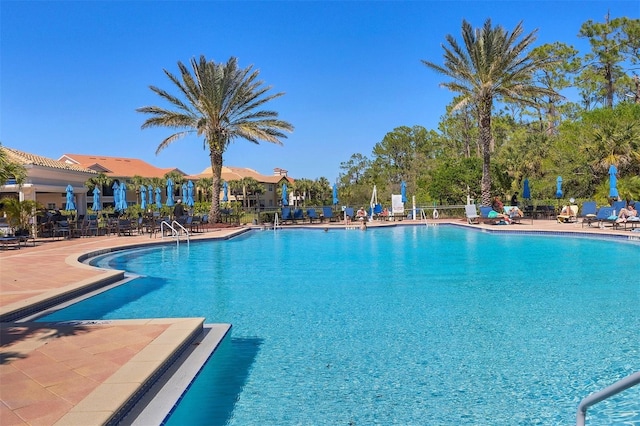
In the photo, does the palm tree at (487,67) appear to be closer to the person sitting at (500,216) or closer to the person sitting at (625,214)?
the person sitting at (500,216)

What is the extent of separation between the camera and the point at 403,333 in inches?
233

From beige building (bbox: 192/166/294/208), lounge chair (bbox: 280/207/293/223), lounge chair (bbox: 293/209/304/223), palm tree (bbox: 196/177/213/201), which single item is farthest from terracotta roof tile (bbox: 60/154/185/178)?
lounge chair (bbox: 293/209/304/223)

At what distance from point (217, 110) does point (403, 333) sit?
62.7ft

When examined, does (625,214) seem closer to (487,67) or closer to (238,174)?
(487,67)

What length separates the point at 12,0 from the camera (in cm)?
994

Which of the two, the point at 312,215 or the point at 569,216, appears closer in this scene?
the point at 569,216

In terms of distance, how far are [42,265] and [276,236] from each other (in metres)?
10.3

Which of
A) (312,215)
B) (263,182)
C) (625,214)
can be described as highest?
(263,182)

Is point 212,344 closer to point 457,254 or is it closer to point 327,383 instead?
point 327,383

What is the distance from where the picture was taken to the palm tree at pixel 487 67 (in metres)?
22.8

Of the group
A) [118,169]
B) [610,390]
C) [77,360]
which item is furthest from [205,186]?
[610,390]

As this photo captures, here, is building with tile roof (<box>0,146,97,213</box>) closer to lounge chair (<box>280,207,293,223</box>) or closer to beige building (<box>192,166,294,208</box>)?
lounge chair (<box>280,207,293,223</box>)

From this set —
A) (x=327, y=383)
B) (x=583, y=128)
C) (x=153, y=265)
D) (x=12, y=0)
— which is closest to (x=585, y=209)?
(x=583, y=128)

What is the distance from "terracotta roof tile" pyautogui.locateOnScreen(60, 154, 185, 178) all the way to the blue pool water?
152 feet
